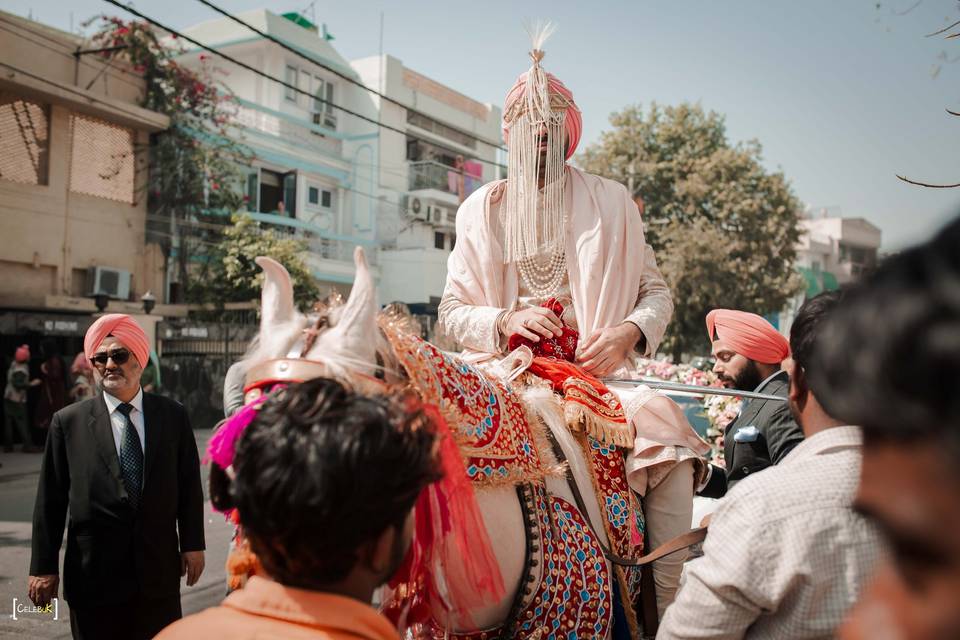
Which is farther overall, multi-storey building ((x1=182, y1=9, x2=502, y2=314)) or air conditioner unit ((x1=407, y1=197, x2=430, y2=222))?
air conditioner unit ((x1=407, y1=197, x2=430, y2=222))

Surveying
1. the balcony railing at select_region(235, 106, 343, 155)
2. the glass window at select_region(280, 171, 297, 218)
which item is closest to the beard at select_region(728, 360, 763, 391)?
the balcony railing at select_region(235, 106, 343, 155)

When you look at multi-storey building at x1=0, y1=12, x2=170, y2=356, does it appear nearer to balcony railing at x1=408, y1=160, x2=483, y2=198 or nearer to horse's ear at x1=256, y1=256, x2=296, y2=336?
balcony railing at x1=408, y1=160, x2=483, y2=198

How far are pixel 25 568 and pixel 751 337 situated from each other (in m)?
6.37

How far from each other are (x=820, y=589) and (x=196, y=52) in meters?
28.0

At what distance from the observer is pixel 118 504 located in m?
3.49

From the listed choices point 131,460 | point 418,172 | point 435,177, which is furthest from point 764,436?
point 435,177

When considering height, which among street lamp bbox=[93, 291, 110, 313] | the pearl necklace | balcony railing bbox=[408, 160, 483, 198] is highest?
balcony railing bbox=[408, 160, 483, 198]

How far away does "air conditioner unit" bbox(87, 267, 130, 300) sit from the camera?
54.9 ft

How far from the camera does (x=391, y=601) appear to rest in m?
1.96

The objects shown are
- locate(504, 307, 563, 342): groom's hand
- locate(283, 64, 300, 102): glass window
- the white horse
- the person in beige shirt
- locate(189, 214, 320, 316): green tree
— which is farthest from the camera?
locate(283, 64, 300, 102): glass window

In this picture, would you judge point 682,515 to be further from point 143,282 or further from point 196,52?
point 196,52

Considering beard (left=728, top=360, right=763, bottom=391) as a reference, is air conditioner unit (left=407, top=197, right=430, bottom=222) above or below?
above

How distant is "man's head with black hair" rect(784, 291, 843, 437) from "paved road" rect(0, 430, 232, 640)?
5.06 meters

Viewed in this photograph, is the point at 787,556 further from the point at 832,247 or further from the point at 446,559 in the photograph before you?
the point at 832,247
